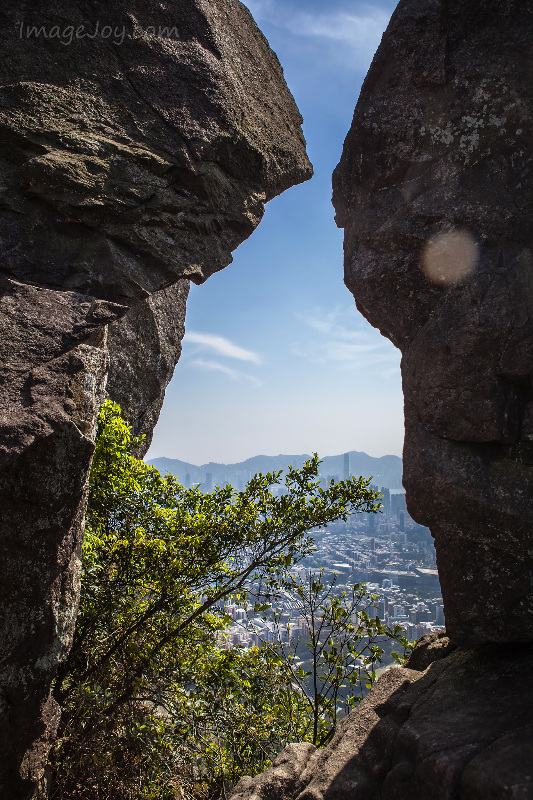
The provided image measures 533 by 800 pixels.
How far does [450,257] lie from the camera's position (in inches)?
168

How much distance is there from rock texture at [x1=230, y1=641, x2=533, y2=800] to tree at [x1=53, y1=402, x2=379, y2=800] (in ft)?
4.66

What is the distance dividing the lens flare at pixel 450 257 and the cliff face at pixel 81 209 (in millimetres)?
1940

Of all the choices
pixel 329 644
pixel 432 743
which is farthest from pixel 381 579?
pixel 432 743

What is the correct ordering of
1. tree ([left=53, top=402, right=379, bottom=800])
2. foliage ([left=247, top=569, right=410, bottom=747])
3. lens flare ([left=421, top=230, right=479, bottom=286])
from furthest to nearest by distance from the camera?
foliage ([left=247, top=569, right=410, bottom=747]) → tree ([left=53, top=402, right=379, bottom=800]) → lens flare ([left=421, top=230, right=479, bottom=286])

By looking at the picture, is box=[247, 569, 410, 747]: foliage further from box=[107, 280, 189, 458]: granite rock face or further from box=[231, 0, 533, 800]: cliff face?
box=[107, 280, 189, 458]: granite rock face

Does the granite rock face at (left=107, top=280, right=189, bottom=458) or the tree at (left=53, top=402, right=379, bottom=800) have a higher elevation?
the granite rock face at (left=107, top=280, right=189, bottom=458)

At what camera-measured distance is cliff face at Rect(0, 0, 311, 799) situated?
3594 mm

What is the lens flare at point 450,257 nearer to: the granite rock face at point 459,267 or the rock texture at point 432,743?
the granite rock face at point 459,267

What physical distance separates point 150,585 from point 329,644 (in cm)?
193

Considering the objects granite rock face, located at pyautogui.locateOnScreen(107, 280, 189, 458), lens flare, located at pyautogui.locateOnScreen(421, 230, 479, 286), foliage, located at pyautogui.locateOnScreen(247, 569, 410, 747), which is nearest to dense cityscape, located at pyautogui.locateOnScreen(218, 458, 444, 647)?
foliage, located at pyautogui.locateOnScreen(247, 569, 410, 747)

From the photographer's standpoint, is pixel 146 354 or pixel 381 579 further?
pixel 381 579

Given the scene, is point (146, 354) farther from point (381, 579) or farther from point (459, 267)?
point (381, 579)

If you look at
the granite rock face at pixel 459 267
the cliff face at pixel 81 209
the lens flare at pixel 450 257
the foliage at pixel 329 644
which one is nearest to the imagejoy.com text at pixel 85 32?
the cliff face at pixel 81 209

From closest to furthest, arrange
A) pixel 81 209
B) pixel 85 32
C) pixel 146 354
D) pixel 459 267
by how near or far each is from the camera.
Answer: pixel 459 267, pixel 81 209, pixel 85 32, pixel 146 354
